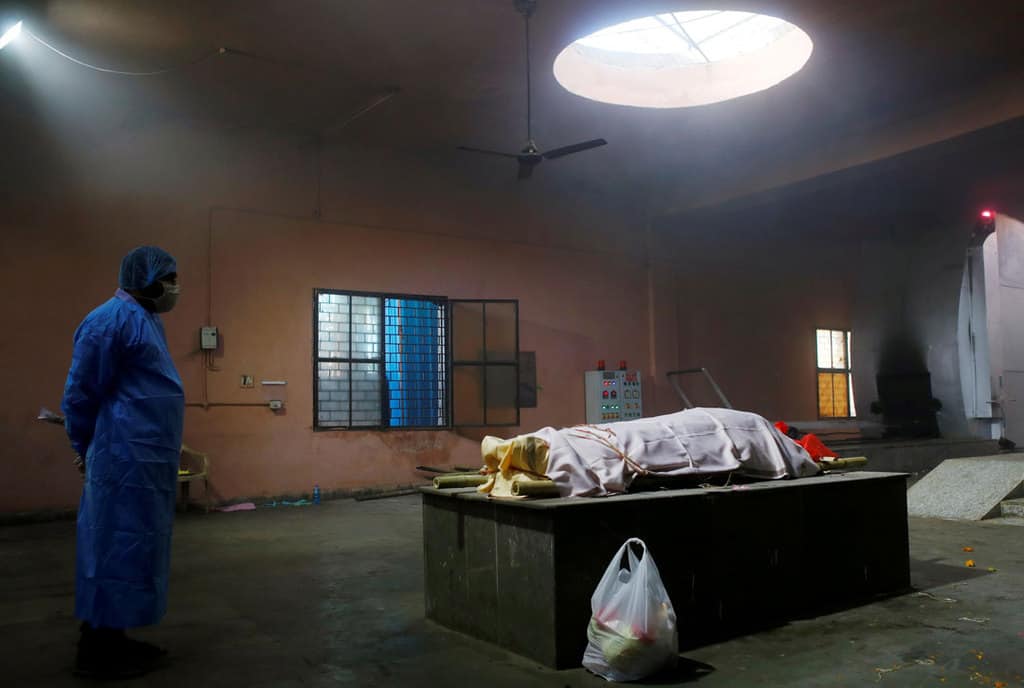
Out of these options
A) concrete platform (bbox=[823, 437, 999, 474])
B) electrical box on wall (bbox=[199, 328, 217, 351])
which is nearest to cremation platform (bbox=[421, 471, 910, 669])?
electrical box on wall (bbox=[199, 328, 217, 351])

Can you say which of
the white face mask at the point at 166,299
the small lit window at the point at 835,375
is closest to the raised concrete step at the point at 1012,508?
the white face mask at the point at 166,299

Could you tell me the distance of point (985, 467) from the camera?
7.13 meters

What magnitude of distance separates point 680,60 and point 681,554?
18.7 feet

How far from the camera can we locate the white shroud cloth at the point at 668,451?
3141mm

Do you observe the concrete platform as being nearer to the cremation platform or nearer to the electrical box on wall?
the cremation platform

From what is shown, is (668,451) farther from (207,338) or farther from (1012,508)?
(207,338)

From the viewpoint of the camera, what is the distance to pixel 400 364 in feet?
28.7

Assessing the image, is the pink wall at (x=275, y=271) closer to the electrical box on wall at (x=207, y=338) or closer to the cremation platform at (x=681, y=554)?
the electrical box on wall at (x=207, y=338)

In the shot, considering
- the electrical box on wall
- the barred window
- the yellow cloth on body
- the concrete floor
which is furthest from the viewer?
the barred window

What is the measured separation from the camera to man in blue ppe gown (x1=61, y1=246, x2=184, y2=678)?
2787 millimetres

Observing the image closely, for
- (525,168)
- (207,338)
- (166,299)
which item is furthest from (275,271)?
(166,299)

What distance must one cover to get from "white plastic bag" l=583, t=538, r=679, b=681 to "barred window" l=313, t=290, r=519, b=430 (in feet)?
19.7

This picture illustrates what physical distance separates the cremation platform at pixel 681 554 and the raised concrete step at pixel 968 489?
3.03 meters

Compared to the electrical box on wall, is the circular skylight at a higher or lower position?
higher
